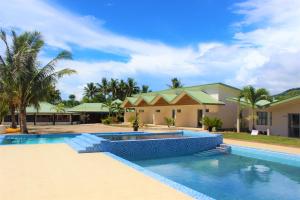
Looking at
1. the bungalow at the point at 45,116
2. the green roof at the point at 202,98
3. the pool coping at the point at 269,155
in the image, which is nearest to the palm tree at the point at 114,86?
the bungalow at the point at 45,116

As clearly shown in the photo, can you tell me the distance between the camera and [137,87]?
6341cm

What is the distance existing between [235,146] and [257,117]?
9767 millimetres

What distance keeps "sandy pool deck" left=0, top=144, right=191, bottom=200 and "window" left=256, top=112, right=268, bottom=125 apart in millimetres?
17232

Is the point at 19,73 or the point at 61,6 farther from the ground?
the point at 61,6

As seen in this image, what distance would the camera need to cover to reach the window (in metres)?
25.5

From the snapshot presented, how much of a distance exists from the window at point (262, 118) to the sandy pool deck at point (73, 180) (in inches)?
678

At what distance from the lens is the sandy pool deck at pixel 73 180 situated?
6871 mm

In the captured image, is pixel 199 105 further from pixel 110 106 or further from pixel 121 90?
pixel 121 90

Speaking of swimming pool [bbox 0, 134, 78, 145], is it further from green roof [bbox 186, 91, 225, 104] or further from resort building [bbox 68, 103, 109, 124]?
→ resort building [bbox 68, 103, 109, 124]

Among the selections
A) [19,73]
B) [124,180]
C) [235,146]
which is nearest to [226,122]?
[235,146]

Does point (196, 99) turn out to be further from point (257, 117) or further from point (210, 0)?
point (210, 0)

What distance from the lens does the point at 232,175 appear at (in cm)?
1190

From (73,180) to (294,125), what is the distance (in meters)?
18.7

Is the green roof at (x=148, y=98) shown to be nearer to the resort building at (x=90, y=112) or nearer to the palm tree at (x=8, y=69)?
the resort building at (x=90, y=112)
